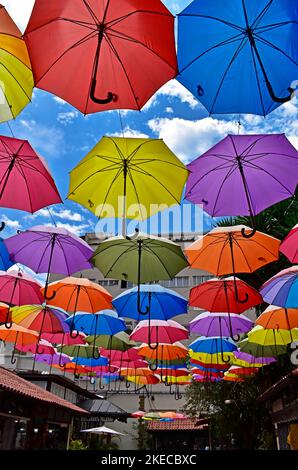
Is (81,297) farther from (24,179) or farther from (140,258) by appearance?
(24,179)

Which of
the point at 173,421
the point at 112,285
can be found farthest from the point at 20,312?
the point at 112,285

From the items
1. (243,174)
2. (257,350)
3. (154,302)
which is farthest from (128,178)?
(257,350)

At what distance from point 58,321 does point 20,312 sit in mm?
918

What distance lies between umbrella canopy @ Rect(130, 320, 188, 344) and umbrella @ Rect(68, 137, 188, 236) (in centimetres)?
457

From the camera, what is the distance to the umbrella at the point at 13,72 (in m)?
4.21

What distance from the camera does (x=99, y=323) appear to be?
10.2 meters

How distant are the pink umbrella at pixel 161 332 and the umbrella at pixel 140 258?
260 centimetres

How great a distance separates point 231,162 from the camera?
525cm

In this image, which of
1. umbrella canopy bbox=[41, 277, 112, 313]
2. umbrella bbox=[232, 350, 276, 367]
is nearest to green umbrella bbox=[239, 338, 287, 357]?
umbrella bbox=[232, 350, 276, 367]

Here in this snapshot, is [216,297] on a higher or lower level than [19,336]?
higher

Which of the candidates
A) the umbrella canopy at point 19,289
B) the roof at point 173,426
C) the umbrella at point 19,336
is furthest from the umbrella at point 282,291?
the roof at point 173,426

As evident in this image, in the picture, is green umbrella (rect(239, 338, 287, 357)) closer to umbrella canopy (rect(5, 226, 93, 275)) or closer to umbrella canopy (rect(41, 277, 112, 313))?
umbrella canopy (rect(41, 277, 112, 313))

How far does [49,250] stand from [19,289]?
1.59 metres

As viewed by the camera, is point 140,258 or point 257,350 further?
point 257,350
